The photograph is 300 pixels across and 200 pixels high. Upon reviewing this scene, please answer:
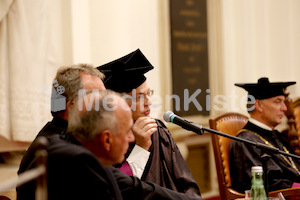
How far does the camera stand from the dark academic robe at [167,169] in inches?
94.8

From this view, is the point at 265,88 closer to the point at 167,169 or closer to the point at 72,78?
the point at 167,169

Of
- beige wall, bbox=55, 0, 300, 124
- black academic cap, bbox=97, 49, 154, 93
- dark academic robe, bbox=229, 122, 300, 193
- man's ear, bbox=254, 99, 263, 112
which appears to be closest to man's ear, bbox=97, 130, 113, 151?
black academic cap, bbox=97, 49, 154, 93

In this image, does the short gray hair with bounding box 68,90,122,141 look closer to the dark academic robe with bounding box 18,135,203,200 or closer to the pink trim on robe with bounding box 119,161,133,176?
the dark academic robe with bounding box 18,135,203,200

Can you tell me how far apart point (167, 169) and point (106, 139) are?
3.49 ft

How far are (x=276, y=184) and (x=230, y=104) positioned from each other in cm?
267

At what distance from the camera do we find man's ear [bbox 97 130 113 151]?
1475mm

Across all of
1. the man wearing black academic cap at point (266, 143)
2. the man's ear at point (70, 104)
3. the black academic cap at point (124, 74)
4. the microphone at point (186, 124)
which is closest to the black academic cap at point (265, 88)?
the man wearing black academic cap at point (266, 143)

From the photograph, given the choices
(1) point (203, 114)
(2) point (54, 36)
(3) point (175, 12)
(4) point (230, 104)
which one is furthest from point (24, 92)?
(4) point (230, 104)

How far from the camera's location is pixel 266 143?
3.53 metres

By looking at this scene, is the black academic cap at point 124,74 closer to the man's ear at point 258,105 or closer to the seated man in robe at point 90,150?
the seated man in robe at point 90,150

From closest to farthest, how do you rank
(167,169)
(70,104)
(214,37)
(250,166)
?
(70,104)
(167,169)
(250,166)
(214,37)

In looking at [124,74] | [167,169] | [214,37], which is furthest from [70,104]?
[214,37]

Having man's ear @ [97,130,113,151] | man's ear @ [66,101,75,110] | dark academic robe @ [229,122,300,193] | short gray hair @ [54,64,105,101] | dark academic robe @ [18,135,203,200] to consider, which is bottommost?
dark academic robe @ [229,122,300,193]

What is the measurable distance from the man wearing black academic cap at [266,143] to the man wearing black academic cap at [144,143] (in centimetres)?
86
